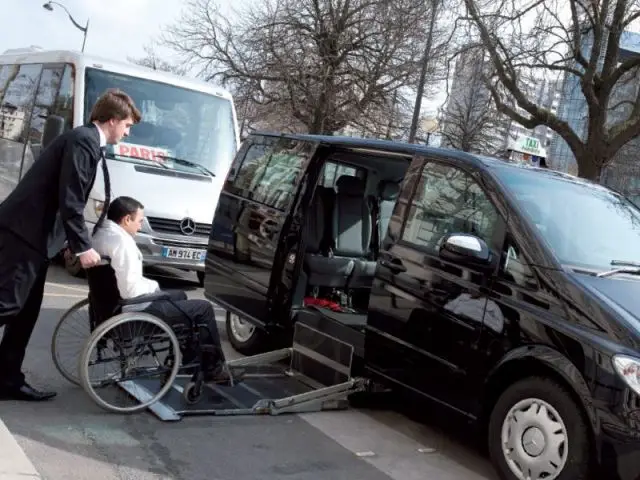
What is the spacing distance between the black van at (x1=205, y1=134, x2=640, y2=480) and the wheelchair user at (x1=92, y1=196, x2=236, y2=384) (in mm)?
1048

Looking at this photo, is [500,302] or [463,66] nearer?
[500,302]

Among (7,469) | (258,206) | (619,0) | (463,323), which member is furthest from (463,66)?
(7,469)

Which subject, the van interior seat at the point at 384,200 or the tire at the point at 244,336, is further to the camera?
the van interior seat at the point at 384,200

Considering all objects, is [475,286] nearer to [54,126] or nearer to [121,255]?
[121,255]

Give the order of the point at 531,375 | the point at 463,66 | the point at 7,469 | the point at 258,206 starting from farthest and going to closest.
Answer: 1. the point at 463,66
2. the point at 258,206
3. the point at 531,375
4. the point at 7,469

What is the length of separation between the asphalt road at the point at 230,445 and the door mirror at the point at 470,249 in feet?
Result: 4.07

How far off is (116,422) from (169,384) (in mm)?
392

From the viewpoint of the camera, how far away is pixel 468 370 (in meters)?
4.38

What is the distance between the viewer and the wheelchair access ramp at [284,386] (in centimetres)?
487

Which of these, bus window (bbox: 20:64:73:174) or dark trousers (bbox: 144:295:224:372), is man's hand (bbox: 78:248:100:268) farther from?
bus window (bbox: 20:64:73:174)

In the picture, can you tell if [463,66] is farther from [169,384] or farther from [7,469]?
[7,469]

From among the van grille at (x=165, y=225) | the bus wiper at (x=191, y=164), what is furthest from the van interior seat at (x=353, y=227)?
the bus wiper at (x=191, y=164)

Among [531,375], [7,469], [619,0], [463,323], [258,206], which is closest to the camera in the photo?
[7,469]

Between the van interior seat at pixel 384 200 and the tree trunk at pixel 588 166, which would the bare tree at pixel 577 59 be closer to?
the tree trunk at pixel 588 166
